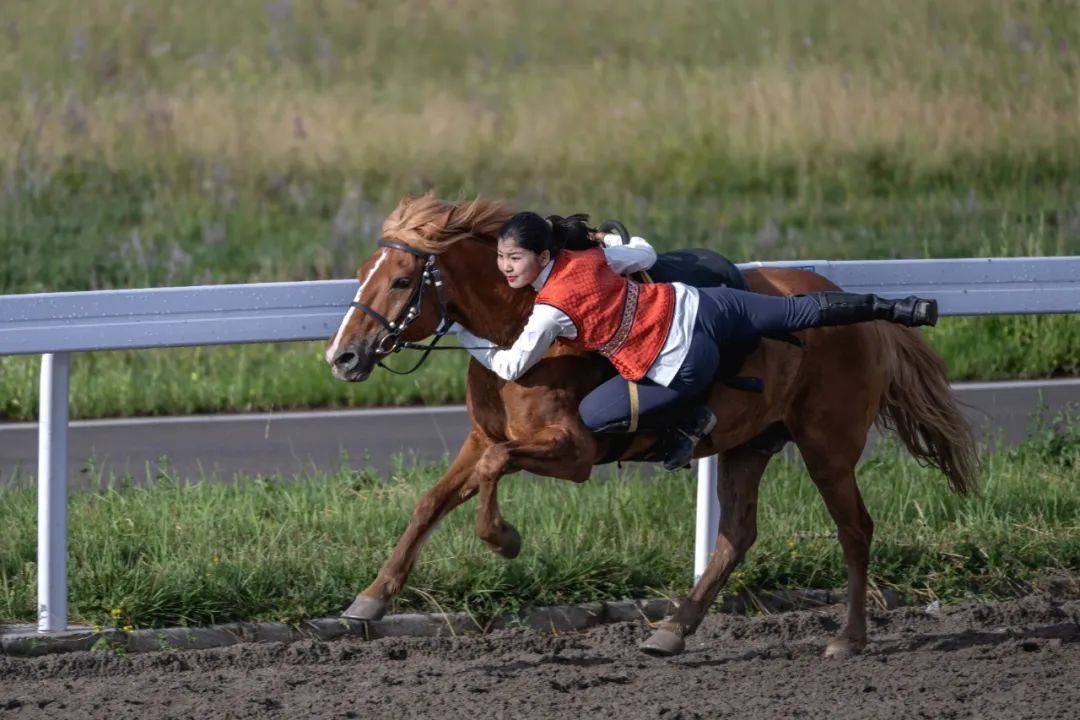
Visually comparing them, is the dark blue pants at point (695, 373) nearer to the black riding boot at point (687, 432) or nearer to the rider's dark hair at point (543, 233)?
the black riding boot at point (687, 432)

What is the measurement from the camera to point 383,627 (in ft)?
21.2

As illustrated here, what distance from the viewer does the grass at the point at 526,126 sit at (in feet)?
52.3

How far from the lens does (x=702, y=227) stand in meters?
16.6

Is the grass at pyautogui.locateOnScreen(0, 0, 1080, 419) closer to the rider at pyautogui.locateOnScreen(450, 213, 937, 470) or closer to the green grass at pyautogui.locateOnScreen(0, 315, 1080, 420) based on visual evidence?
the green grass at pyautogui.locateOnScreen(0, 315, 1080, 420)

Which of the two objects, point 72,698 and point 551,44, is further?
point 551,44

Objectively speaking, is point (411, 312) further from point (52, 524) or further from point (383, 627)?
point (52, 524)

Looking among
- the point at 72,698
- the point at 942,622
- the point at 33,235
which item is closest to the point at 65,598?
the point at 72,698

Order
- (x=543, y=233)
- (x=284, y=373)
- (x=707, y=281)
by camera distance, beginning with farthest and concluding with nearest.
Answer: (x=284, y=373)
(x=707, y=281)
(x=543, y=233)

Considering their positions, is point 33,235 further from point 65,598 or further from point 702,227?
point 65,598

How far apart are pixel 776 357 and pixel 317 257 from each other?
29.2 feet

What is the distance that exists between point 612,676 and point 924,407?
1.96 meters

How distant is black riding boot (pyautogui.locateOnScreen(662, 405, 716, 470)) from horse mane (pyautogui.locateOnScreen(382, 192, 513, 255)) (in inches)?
39.2

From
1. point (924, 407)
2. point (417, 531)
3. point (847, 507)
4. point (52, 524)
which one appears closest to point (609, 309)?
point (417, 531)

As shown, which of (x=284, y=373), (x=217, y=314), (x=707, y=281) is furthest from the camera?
(x=284, y=373)
